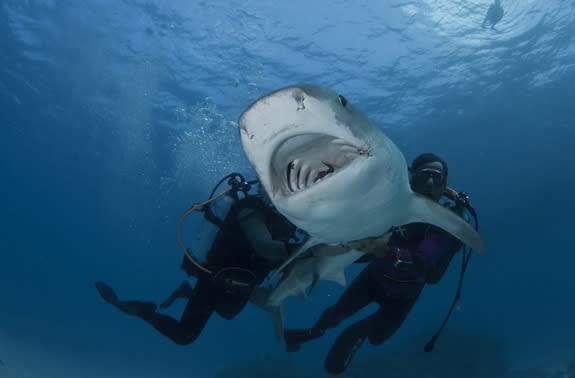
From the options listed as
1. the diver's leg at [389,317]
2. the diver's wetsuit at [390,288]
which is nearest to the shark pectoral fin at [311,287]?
the diver's wetsuit at [390,288]

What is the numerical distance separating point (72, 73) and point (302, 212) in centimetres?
2329

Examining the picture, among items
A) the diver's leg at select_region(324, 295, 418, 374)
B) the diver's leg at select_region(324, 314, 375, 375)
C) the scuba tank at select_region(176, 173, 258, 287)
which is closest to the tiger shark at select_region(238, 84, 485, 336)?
the scuba tank at select_region(176, 173, 258, 287)

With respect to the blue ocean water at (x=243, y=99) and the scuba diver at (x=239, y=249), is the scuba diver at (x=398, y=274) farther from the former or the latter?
the blue ocean water at (x=243, y=99)

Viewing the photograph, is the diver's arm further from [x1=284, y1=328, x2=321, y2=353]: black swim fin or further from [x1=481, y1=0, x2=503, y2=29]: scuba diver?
[x1=481, y1=0, x2=503, y2=29]: scuba diver

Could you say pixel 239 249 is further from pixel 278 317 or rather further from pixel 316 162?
pixel 316 162

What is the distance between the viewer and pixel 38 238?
2191 inches

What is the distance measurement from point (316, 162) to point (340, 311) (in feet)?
14.9

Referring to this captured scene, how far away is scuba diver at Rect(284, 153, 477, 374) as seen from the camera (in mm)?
4617

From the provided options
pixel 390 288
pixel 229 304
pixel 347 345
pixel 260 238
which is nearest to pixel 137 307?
pixel 229 304

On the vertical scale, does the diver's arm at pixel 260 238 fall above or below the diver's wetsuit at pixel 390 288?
above

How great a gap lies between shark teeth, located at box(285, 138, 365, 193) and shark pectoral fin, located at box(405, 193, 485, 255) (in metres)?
0.92

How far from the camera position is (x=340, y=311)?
656 centimetres

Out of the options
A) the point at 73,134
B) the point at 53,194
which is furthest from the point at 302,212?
the point at 53,194

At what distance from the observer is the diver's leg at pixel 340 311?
6363mm
